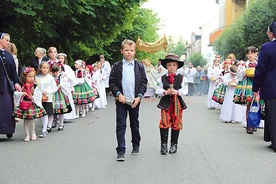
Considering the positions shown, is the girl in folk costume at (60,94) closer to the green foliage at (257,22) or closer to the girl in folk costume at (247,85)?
the girl in folk costume at (247,85)

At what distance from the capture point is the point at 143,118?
1457cm

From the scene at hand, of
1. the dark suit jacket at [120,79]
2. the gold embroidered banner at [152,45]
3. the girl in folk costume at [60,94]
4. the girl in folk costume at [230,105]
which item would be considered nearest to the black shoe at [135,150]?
the dark suit jacket at [120,79]

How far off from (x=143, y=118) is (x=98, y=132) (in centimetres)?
354

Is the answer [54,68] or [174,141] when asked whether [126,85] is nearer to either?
[174,141]

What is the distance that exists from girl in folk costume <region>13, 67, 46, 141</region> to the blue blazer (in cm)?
430

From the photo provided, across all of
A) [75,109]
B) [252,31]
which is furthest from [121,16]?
[252,31]

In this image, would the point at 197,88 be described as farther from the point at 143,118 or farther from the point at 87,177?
the point at 87,177

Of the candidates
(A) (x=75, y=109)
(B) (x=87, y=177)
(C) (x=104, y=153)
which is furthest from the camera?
(A) (x=75, y=109)

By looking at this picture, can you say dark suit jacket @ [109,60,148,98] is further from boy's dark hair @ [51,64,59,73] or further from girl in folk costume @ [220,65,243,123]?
girl in folk costume @ [220,65,243,123]

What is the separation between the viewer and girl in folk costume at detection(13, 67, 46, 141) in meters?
9.88

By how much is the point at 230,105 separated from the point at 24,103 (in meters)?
6.08

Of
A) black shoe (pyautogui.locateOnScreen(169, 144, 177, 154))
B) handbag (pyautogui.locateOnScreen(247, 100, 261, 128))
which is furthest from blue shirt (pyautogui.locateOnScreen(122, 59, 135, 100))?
handbag (pyautogui.locateOnScreen(247, 100, 261, 128))

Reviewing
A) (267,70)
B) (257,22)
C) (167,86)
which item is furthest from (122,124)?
(257,22)

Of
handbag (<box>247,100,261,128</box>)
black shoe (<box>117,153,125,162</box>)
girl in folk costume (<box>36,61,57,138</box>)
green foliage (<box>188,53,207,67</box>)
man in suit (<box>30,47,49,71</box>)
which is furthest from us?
green foliage (<box>188,53,207,67</box>)
